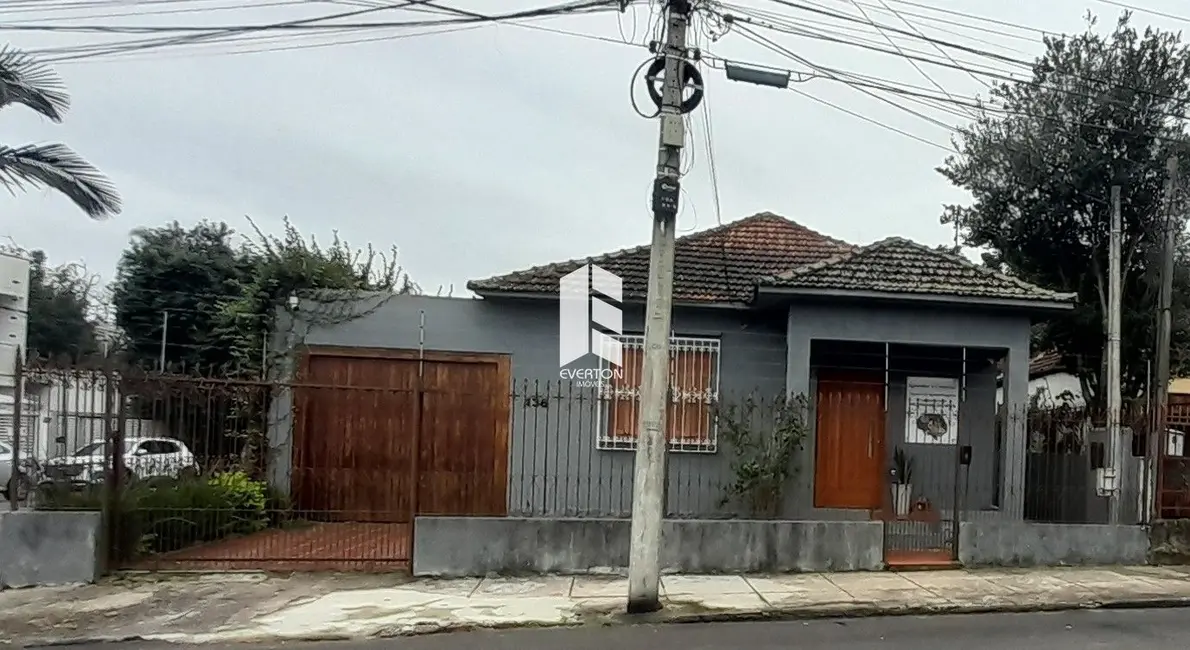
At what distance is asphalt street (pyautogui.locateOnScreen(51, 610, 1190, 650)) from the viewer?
7.29 metres

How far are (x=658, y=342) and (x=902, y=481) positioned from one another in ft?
19.2

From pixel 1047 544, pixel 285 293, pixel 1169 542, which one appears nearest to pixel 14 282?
pixel 285 293

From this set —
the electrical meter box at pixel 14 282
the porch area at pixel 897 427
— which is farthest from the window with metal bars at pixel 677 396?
the electrical meter box at pixel 14 282

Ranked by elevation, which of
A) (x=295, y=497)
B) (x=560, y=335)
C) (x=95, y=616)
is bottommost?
(x=95, y=616)

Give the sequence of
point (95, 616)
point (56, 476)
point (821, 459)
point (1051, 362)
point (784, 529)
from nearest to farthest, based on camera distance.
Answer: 1. point (95, 616)
2. point (56, 476)
3. point (784, 529)
4. point (821, 459)
5. point (1051, 362)

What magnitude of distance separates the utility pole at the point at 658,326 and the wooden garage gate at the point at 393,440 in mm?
2585

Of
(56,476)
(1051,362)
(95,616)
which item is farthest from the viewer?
(1051,362)

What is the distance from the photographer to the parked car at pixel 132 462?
30.8 ft

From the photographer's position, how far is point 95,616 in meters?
8.09

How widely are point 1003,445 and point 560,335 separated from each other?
6117 millimetres

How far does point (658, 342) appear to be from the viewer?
27.7 feet

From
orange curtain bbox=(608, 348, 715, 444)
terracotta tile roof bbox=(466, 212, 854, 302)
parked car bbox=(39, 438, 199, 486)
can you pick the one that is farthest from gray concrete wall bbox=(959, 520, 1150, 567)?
parked car bbox=(39, 438, 199, 486)

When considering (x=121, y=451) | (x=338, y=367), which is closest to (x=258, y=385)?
(x=121, y=451)

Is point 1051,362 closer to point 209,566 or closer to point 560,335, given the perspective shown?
point 560,335
